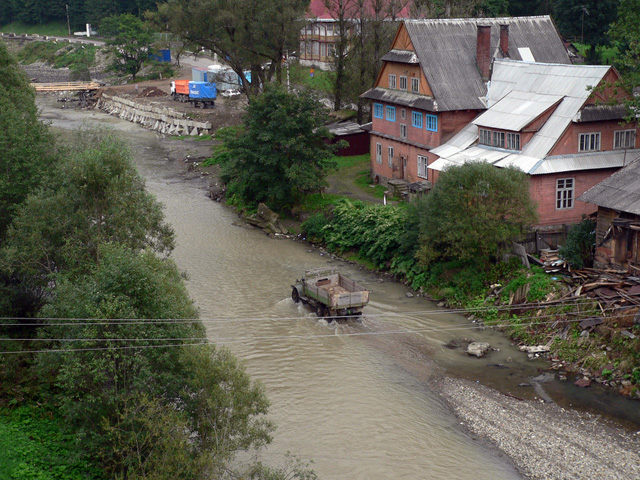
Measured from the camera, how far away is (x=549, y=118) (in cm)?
4025

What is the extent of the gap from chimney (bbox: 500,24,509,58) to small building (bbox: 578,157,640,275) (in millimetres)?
16621

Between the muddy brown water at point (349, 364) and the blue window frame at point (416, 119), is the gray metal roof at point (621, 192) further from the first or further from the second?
the blue window frame at point (416, 119)

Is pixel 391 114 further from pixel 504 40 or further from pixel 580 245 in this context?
pixel 580 245

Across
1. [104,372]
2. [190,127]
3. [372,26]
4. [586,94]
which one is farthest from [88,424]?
[190,127]

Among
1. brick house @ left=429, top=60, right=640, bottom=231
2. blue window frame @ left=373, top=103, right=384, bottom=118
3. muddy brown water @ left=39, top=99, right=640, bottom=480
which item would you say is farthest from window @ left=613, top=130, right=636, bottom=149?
blue window frame @ left=373, top=103, right=384, bottom=118

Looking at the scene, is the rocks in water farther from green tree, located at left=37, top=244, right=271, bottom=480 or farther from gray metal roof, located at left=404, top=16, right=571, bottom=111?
gray metal roof, located at left=404, top=16, right=571, bottom=111

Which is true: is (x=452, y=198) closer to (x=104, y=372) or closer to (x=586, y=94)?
(x=586, y=94)

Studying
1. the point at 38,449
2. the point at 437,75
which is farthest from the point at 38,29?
the point at 38,449

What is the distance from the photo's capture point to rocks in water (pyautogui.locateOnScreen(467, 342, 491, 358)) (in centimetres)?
3180

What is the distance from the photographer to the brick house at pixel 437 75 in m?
46.7

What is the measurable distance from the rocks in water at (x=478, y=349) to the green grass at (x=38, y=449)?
1583cm

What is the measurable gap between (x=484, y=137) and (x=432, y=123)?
4.75m

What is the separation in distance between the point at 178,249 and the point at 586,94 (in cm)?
2407

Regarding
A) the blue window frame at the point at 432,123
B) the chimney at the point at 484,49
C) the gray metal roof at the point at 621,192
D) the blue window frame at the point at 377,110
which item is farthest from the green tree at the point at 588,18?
the gray metal roof at the point at 621,192
